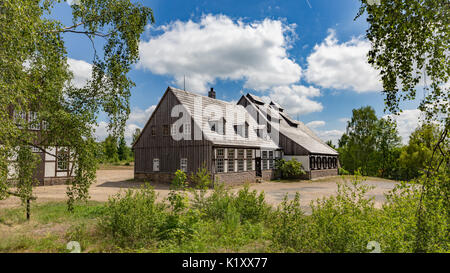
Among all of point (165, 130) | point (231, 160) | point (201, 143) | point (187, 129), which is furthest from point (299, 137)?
point (165, 130)

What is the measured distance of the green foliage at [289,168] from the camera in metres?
26.8

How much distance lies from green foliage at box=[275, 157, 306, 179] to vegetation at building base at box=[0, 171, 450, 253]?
63.6 ft

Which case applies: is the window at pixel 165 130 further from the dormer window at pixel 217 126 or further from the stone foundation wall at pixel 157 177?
the dormer window at pixel 217 126

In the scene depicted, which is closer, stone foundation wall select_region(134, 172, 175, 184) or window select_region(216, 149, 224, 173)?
window select_region(216, 149, 224, 173)

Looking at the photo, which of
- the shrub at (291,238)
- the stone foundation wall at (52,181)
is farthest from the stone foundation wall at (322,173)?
the shrub at (291,238)

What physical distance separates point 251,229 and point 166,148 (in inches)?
641

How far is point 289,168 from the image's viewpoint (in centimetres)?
2691

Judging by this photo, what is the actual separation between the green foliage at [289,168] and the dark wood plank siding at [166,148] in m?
10.8

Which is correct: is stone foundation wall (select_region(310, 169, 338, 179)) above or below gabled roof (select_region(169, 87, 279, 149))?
below

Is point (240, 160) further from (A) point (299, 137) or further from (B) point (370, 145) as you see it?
(B) point (370, 145)

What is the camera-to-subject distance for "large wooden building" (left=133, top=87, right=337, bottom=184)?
65.6 feet

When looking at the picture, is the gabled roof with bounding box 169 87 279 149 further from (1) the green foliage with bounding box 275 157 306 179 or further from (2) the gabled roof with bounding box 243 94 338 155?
(2) the gabled roof with bounding box 243 94 338 155

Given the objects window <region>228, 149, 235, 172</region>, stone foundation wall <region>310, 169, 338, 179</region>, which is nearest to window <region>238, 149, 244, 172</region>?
window <region>228, 149, 235, 172</region>
